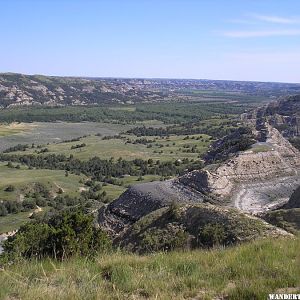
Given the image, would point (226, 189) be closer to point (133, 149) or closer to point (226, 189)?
point (226, 189)

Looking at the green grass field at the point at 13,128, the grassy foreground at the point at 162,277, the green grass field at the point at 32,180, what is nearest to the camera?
the grassy foreground at the point at 162,277

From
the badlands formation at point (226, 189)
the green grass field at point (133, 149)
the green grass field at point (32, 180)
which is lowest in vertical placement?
the green grass field at point (133, 149)

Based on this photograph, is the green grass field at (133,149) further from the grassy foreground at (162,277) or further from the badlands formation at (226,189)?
the grassy foreground at (162,277)

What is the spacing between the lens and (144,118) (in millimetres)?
172375

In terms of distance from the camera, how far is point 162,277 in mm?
6789

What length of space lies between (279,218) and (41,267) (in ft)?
52.8

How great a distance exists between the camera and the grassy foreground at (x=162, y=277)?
611 cm

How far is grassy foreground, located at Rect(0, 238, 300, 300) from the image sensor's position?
6105mm

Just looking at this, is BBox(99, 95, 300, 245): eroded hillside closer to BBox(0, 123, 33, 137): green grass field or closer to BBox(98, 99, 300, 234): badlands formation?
BBox(98, 99, 300, 234): badlands formation

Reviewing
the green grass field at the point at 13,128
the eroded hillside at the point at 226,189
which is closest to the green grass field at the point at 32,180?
the eroded hillside at the point at 226,189

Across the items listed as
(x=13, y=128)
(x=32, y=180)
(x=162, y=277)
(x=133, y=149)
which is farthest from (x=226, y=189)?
(x=13, y=128)

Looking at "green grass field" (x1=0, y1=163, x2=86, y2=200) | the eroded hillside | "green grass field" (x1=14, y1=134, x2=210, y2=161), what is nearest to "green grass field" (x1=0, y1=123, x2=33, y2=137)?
"green grass field" (x1=14, y1=134, x2=210, y2=161)

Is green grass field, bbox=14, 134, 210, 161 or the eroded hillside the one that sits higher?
the eroded hillside

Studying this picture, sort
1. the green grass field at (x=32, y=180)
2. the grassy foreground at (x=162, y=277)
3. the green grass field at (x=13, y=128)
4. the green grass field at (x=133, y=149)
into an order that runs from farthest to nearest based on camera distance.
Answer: the green grass field at (x=13, y=128), the green grass field at (x=133, y=149), the green grass field at (x=32, y=180), the grassy foreground at (x=162, y=277)
